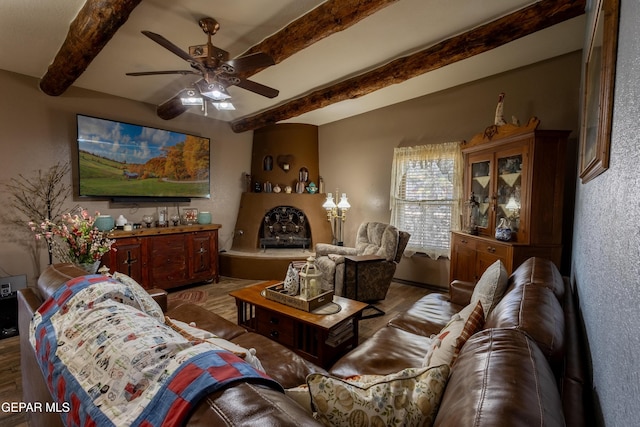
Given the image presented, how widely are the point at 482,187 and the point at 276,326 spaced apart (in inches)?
112

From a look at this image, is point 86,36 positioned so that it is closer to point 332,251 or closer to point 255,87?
point 255,87

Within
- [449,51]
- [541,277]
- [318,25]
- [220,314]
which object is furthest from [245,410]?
[449,51]

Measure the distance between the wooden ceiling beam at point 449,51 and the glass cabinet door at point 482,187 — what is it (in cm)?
123

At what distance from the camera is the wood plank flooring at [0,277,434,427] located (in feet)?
6.42

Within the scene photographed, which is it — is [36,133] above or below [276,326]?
above

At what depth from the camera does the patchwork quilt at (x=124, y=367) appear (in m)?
0.67

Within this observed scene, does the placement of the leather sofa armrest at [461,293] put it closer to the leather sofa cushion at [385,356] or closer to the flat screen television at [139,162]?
the leather sofa cushion at [385,356]

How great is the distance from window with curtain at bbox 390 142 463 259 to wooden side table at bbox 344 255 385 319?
1.24m

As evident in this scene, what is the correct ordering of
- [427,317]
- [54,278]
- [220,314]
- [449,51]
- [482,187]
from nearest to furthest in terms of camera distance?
1. [54,278]
2. [427,317]
3. [449,51]
4. [220,314]
5. [482,187]

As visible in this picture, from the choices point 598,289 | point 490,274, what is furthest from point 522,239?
point 598,289

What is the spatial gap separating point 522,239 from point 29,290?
3981 mm

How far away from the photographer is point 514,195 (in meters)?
3.08

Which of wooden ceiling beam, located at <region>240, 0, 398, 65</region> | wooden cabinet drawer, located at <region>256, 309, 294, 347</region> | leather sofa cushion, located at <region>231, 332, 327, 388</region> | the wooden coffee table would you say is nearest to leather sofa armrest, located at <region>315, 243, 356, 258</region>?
the wooden coffee table

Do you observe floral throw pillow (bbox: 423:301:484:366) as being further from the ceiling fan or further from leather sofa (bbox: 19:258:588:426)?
the ceiling fan
